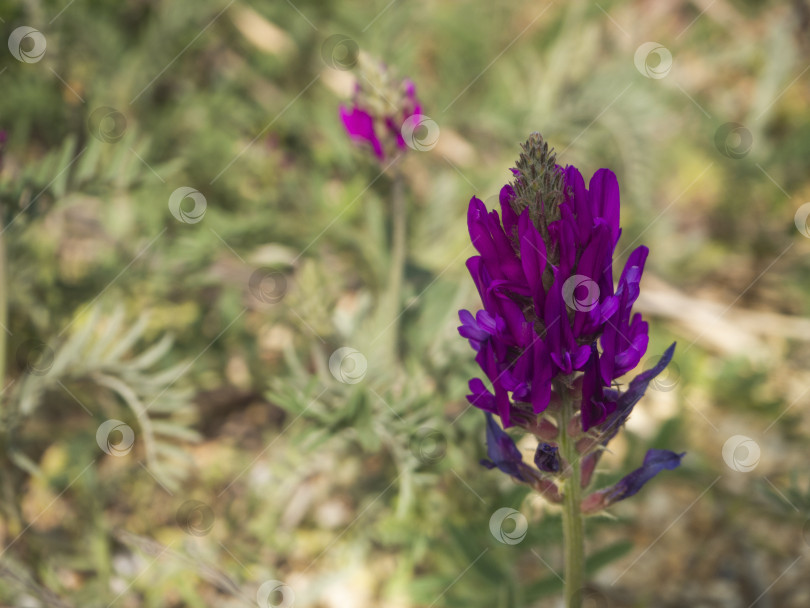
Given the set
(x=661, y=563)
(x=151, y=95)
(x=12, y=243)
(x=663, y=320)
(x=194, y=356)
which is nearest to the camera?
(x=12, y=243)

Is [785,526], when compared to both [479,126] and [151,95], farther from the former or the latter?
[151,95]

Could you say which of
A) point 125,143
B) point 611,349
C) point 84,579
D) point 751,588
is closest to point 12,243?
point 125,143
